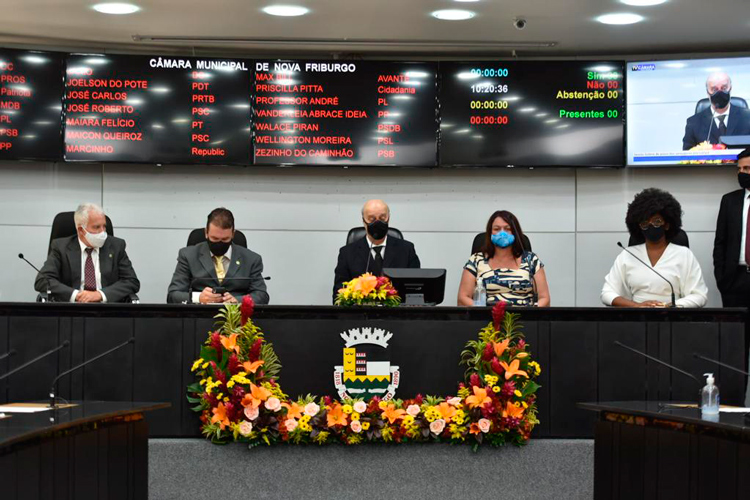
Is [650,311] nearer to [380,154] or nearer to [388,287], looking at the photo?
[388,287]

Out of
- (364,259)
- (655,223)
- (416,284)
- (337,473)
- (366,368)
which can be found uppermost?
(655,223)

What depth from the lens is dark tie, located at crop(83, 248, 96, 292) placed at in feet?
20.9

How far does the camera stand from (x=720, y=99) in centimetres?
750

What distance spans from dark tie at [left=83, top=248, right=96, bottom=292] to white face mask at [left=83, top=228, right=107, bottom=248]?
8 centimetres

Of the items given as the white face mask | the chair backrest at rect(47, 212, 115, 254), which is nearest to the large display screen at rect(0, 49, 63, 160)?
the chair backrest at rect(47, 212, 115, 254)

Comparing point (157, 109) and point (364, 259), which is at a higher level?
point (157, 109)

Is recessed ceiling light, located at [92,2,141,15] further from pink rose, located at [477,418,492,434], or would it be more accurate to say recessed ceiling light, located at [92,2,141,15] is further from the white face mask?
pink rose, located at [477,418,492,434]

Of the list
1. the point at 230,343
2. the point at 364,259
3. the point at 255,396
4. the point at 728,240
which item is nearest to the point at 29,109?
the point at 364,259

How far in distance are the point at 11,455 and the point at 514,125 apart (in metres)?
5.16

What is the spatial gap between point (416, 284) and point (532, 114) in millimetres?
2617

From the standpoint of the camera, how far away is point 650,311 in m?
5.19

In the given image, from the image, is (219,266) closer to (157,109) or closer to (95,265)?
(95,265)

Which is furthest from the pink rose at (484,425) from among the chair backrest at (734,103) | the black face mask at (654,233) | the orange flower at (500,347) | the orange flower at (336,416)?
the chair backrest at (734,103)

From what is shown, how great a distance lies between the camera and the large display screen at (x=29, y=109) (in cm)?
744
